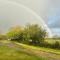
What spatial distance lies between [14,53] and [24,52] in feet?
0.65

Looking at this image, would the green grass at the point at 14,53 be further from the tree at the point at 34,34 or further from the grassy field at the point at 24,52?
the tree at the point at 34,34

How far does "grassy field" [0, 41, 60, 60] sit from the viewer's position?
317 cm

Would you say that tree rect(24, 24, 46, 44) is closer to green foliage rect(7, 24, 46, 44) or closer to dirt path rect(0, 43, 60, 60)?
green foliage rect(7, 24, 46, 44)

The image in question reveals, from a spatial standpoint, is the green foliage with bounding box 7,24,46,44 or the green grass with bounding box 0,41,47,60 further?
the green foliage with bounding box 7,24,46,44

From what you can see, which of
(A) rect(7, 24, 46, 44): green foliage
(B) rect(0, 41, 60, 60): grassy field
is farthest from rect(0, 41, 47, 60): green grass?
(A) rect(7, 24, 46, 44): green foliage

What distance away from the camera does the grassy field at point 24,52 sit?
3.17 meters

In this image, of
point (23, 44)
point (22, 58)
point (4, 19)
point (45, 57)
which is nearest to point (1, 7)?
point (4, 19)

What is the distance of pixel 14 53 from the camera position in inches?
126

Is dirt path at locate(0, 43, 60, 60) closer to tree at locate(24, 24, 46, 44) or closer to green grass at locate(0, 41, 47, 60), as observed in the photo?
green grass at locate(0, 41, 47, 60)

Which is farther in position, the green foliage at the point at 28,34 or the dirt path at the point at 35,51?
the green foliage at the point at 28,34

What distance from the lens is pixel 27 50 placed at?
3291 millimetres

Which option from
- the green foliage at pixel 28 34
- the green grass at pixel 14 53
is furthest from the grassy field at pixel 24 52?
the green foliage at pixel 28 34

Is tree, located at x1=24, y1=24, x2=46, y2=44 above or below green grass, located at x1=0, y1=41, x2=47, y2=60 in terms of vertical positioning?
above

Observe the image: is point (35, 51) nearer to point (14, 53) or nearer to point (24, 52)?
point (24, 52)
